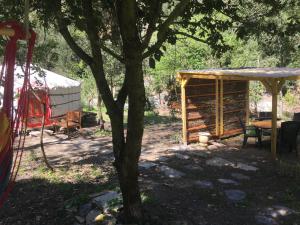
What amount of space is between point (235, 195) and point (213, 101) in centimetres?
603

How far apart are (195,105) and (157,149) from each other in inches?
73.2

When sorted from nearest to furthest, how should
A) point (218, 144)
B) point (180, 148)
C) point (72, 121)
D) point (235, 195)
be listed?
1. point (235, 195)
2. point (180, 148)
3. point (218, 144)
4. point (72, 121)

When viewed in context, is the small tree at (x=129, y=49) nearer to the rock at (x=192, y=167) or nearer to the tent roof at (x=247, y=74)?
the rock at (x=192, y=167)

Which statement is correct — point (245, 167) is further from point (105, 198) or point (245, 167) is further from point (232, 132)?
point (232, 132)

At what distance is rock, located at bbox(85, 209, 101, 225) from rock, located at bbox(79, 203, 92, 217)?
0.13 metres

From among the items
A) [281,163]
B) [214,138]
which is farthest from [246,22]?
[214,138]

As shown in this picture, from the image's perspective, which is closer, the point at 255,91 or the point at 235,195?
the point at 235,195

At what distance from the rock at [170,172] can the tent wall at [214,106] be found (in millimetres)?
3427

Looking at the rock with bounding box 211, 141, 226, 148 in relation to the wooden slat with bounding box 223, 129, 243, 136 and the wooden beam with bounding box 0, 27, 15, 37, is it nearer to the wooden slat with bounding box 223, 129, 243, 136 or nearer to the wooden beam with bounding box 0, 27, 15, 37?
the wooden slat with bounding box 223, 129, 243, 136

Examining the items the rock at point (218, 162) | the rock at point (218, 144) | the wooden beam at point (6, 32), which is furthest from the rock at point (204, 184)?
the wooden beam at point (6, 32)

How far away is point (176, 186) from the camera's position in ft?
23.0

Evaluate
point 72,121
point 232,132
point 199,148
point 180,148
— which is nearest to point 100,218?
point 180,148

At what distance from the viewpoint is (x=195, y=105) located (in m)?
11.8

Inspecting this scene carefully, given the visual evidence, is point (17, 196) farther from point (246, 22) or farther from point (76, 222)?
point (246, 22)
